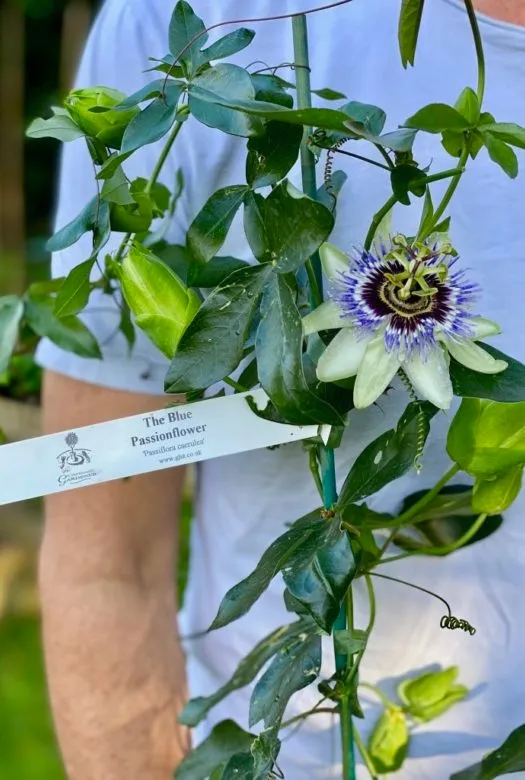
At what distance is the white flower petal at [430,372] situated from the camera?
14.2 inches

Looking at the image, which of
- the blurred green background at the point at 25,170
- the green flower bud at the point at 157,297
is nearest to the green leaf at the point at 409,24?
the green flower bud at the point at 157,297

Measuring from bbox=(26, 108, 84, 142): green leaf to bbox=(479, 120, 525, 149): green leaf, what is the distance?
161 millimetres

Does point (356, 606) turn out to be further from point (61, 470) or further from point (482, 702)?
point (61, 470)

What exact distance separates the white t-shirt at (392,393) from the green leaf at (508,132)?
8.8 inches

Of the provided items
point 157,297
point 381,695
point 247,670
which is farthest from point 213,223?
point 381,695

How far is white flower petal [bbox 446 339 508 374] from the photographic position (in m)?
0.36

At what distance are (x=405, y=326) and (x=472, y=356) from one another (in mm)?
28

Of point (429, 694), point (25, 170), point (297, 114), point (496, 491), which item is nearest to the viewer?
point (297, 114)

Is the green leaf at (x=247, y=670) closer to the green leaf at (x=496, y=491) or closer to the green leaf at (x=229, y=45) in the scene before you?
the green leaf at (x=496, y=491)

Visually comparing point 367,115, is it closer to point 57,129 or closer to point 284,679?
point 57,129

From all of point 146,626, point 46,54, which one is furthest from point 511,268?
point 46,54

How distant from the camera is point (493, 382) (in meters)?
0.36

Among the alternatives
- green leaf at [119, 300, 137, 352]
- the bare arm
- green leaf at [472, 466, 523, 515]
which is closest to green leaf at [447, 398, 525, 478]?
green leaf at [472, 466, 523, 515]

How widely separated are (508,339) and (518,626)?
194 millimetres
